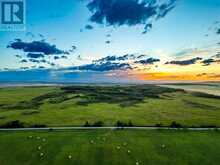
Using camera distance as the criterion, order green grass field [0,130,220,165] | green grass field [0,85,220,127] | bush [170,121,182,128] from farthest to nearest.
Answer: green grass field [0,85,220,127]
bush [170,121,182,128]
green grass field [0,130,220,165]

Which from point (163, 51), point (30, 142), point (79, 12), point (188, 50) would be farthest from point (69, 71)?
point (30, 142)

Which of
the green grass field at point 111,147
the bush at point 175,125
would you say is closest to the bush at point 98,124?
the green grass field at point 111,147

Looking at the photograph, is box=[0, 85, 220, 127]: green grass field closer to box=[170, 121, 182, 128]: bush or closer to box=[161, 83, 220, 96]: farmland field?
box=[170, 121, 182, 128]: bush

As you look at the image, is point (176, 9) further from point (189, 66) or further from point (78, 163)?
point (78, 163)

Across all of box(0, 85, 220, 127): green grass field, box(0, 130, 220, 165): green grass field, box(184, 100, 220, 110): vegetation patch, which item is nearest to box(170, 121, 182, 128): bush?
box(0, 85, 220, 127): green grass field

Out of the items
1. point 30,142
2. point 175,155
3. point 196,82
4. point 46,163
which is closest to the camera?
point 46,163

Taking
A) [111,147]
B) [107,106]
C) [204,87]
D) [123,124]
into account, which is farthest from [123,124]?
[204,87]
